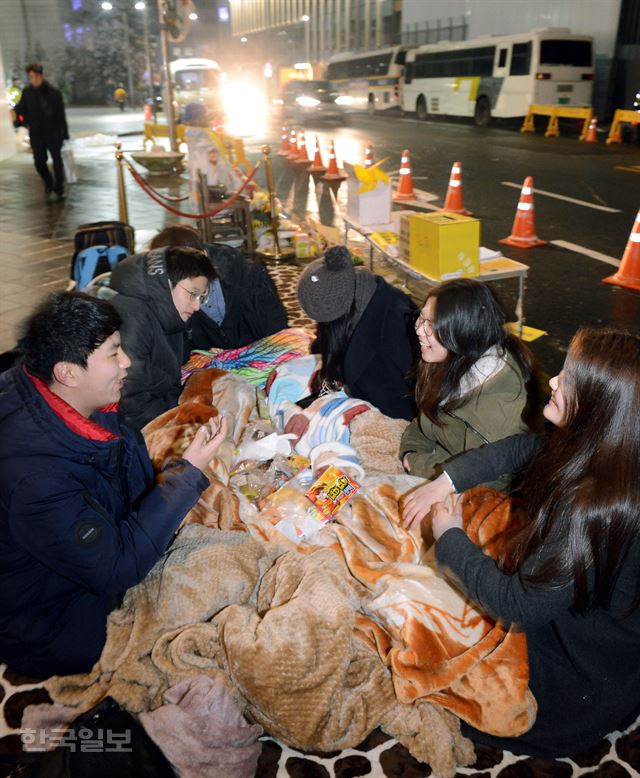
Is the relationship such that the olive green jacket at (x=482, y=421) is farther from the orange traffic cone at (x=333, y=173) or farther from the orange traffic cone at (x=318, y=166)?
the orange traffic cone at (x=318, y=166)

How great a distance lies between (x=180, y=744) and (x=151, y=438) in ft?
5.11

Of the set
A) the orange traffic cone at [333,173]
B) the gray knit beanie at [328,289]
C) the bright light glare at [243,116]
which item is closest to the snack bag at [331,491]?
the gray knit beanie at [328,289]

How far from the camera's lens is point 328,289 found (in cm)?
315

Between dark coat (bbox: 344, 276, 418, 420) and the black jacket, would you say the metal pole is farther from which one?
dark coat (bbox: 344, 276, 418, 420)

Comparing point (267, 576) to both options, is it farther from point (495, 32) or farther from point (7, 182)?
point (495, 32)

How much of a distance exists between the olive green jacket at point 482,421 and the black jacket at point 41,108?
10415 mm

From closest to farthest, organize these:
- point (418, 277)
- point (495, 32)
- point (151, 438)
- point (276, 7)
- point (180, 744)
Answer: point (180, 744)
point (151, 438)
point (418, 277)
point (495, 32)
point (276, 7)

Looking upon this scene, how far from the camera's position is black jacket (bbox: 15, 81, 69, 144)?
10.8m

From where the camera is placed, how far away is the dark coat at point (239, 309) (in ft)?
14.4

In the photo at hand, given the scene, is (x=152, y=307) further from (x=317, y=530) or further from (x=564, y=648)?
(x=564, y=648)

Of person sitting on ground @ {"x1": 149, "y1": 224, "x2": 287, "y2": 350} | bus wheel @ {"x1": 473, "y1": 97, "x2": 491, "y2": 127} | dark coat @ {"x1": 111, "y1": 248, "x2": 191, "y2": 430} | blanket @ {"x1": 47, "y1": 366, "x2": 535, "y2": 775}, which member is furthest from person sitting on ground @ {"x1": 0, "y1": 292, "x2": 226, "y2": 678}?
bus wheel @ {"x1": 473, "y1": 97, "x2": 491, "y2": 127}

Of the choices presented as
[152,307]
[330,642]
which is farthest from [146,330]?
[330,642]

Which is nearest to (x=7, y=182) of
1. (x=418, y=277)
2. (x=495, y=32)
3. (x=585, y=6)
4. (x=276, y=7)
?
(x=418, y=277)

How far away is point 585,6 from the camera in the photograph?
64.8 feet
